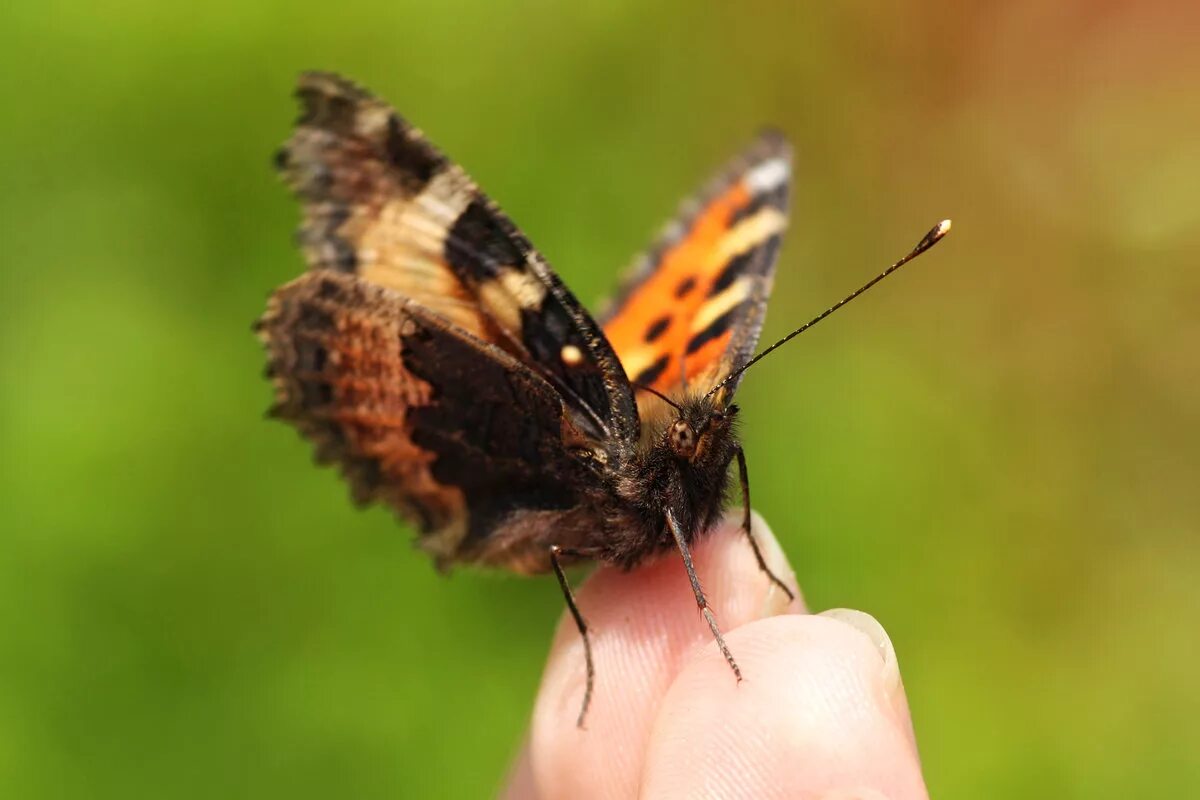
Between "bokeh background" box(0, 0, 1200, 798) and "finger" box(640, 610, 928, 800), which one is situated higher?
"bokeh background" box(0, 0, 1200, 798)

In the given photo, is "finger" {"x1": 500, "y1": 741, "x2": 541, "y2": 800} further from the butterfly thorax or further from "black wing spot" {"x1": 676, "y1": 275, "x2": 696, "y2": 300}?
"black wing spot" {"x1": 676, "y1": 275, "x2": 696, "y2": 300}

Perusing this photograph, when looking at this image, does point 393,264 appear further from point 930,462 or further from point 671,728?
point 930,462

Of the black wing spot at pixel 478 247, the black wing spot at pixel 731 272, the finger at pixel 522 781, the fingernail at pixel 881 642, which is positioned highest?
the black wing spot at pixel 478 247

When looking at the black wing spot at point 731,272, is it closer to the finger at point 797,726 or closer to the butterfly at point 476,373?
the butterfly at point 476,373

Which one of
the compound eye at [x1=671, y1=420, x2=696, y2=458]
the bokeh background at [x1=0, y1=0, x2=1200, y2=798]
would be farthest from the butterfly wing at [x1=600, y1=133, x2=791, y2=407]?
the bokeh background at [x1=0, y1=0, x2=1200, y2=798]

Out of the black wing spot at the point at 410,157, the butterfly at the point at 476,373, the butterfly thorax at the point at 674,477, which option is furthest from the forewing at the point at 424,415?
the black wing spot at the point at 410,157

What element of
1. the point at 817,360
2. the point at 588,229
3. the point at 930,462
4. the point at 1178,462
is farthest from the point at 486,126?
the point at 1178,462

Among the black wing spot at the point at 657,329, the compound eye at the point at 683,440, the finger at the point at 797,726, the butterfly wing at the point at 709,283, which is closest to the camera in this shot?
the finger at the point at 797,726
